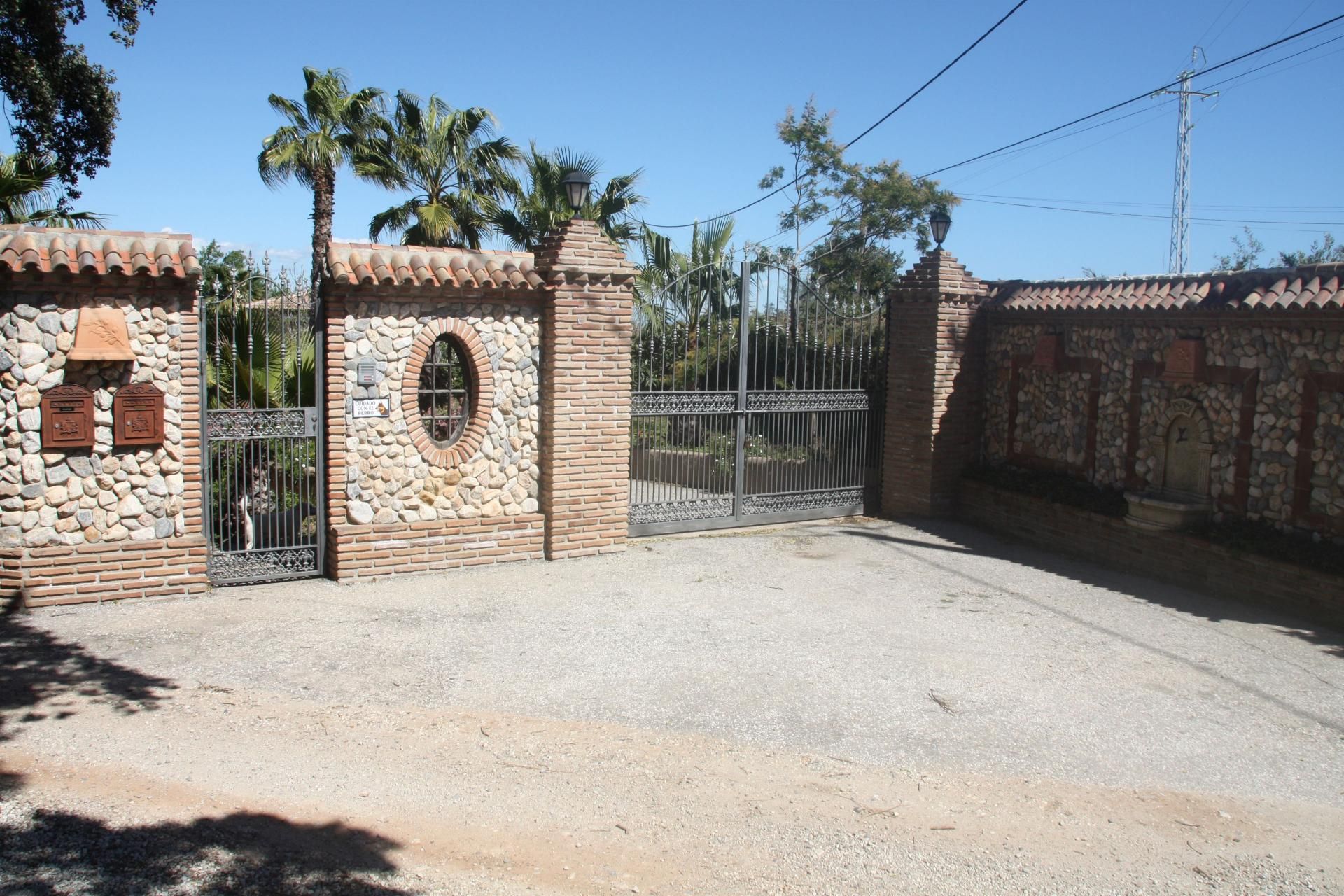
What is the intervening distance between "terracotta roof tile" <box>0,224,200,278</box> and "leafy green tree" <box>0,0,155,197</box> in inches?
312

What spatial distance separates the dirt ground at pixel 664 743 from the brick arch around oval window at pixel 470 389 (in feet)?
3.88

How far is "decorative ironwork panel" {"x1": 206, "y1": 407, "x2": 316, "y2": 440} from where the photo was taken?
851 cm

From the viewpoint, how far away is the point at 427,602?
8.61 metres

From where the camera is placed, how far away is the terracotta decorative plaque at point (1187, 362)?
9758mm

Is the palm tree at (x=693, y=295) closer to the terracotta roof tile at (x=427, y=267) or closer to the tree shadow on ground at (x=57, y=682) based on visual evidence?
the terracotta roof tile at (x=427, y=267)

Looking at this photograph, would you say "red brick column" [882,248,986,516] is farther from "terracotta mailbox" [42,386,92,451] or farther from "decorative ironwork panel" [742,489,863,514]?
"terracotta mailbox" [42,386,92,451]

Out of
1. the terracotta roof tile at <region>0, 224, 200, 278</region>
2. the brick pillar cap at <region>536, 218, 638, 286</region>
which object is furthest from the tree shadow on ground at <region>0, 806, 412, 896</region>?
the brick pillar cap at <region>536, 218, 638, 286</region>

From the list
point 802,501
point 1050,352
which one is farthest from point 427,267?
point 1050,352

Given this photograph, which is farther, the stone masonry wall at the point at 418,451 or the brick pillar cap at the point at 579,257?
the brick pillar cap at the point at 579,257

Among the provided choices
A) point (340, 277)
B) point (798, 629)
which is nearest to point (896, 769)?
point (798, 629)

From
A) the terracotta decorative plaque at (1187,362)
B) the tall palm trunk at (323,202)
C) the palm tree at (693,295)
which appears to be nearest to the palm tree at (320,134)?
the tall palm trunk at (323,202)

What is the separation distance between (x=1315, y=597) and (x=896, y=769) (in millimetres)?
5060

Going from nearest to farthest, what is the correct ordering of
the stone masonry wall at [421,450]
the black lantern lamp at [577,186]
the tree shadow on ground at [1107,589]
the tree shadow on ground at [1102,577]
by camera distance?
1. the tree shadow on ground at [1107,589]
2. the tree shadow on ground at [1102,577]
3. the stone masonry wall at [421,450]
4. the black lantern lamp at [577,186]

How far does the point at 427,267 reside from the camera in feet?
29.7
